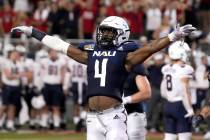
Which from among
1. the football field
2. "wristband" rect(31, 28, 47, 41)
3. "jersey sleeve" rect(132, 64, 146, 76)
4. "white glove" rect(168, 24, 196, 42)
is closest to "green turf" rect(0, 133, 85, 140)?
the football field

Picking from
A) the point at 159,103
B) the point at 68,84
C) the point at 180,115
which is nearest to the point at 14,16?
the point at 68,84

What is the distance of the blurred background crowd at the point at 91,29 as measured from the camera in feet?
53.0

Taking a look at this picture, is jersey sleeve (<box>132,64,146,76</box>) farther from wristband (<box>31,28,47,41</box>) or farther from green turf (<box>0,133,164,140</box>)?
green turf (<box>0,133,164,140</box>)

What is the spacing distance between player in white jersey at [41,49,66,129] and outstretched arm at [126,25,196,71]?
850 cm

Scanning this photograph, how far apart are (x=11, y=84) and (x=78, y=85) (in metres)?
1.41

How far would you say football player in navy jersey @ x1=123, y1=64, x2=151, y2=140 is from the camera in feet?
29.0

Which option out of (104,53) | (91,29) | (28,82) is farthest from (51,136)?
(104,53)

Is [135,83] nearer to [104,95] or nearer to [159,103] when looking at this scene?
[104,95]

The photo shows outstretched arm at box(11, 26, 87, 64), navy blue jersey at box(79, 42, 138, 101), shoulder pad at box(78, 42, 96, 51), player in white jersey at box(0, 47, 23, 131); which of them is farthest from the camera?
player in white jersey at box(0, 47, 23, 131)

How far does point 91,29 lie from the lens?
60.4ft

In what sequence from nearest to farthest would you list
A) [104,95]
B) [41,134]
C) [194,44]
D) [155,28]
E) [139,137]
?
1. [104,95]
2. [139,137]
3. [41,134]
4. [194,44]
5. [155,28]

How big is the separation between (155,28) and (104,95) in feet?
34.7

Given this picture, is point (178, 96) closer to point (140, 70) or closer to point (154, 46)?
point (140, 70)

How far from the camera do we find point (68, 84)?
16.1 m
